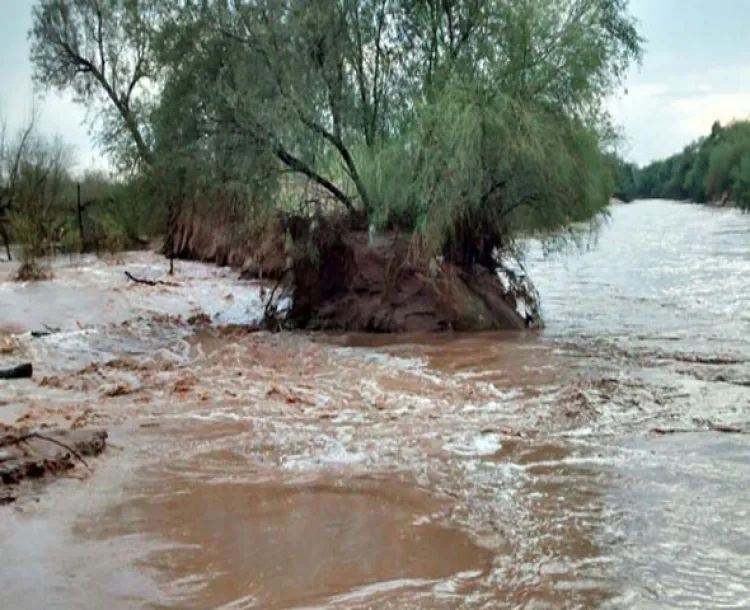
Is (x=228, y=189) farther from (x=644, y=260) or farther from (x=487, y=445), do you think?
(x=644, y=260)

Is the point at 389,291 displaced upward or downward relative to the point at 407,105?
downward

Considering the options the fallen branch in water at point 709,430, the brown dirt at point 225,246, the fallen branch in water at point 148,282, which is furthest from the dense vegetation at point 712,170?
the fallen branch in water at point 709,430

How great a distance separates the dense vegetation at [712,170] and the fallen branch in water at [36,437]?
53964mm

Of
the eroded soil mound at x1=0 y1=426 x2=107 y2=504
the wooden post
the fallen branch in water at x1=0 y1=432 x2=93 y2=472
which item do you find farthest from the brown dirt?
the fallen branch in water at x1=0 y1=432 x2=93 y2=472

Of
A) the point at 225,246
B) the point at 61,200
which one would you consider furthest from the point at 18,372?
the point at 61,200

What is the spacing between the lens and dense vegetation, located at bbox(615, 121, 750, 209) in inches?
2593

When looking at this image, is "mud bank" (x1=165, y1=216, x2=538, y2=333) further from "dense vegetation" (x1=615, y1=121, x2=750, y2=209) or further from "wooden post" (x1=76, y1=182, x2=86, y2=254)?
"dense vegetation" (x1=615, y1=121, x2=750, y2=209)

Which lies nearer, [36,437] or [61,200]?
[36,437]

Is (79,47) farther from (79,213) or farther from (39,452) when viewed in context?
(39,452)

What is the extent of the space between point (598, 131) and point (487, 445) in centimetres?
838

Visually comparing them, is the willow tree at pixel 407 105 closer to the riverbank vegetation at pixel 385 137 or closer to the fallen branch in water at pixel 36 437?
the riverbank vegetation at pixel 385 137

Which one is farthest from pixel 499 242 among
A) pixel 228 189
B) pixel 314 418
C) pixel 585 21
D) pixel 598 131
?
pixel 314 418

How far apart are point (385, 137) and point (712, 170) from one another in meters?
69.0

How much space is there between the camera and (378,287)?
13.6 metres
